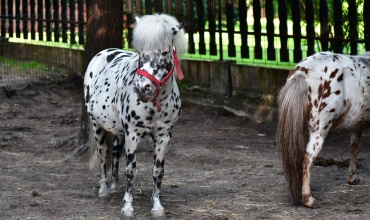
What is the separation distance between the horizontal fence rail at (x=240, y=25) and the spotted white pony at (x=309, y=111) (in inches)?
123

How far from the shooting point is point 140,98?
5688mm

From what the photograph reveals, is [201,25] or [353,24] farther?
[201,25]

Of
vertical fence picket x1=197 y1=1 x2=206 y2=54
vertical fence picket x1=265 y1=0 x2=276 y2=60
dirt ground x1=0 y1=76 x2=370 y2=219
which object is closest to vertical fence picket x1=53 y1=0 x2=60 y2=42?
dirt ground x1=0 y1=76 x2=370 y2=219

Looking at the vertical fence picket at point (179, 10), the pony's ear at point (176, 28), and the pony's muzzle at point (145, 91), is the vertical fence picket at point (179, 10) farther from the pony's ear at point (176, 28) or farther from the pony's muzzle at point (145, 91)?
the pony's muzzle at point (145, 91)

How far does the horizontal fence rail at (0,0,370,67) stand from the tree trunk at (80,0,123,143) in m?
2.78

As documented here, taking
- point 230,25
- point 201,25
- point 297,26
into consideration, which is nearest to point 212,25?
point 201,25

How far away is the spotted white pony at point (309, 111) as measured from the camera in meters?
6.42

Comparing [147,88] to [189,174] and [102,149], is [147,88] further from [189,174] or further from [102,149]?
[189,174]

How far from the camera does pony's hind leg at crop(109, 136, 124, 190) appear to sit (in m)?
7.08

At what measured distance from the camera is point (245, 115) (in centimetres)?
1073

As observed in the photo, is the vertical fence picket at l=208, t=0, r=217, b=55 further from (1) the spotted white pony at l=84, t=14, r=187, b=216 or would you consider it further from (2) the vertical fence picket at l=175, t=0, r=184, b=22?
(1) the spotted white pony at l=84, t=14, r=187, b=216

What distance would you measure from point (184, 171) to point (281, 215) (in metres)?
2.03

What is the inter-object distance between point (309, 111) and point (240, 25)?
4.96 metres

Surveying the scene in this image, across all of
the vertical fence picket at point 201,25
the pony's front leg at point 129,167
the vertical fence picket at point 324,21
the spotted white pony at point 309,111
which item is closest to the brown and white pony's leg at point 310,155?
the spotted white pony at point 309,111
